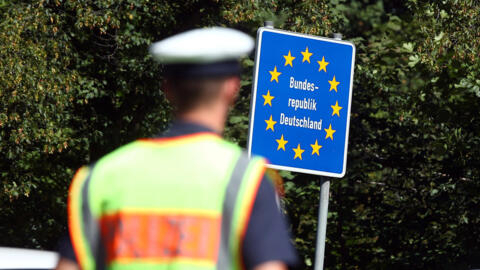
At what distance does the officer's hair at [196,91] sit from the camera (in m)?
1.88

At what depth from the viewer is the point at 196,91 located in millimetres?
1881

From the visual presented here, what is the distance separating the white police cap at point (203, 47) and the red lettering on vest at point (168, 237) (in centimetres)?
31

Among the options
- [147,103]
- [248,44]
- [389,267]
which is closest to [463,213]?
[389,267]

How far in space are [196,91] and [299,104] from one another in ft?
14.0

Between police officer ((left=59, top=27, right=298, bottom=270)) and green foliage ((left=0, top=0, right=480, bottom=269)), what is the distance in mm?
8760

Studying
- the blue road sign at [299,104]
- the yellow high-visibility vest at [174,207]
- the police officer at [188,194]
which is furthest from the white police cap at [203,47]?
the blue road sign at [299,104]

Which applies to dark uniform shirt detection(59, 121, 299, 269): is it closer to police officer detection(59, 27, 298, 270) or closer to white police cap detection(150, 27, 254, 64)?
police officer detection(59, 27, 298, 270)

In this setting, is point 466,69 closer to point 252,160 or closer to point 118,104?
point 118,104

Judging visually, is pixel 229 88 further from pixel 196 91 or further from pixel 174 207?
pixel 174 207

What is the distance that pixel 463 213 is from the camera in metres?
11.4

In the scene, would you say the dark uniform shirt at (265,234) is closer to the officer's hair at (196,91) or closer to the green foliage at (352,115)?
the officer's hair at (196,91)

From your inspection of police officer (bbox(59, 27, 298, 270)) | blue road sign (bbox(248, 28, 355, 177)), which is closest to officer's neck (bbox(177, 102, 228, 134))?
police officer (bbox(59, 27, 298, 270))

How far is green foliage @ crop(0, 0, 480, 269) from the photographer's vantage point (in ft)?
37.1

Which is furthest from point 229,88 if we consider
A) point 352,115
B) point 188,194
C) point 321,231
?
point 352,115
